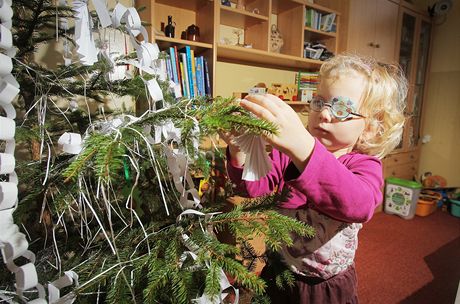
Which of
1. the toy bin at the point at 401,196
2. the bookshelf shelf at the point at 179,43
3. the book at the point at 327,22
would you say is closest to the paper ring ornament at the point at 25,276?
the bookshelf shelf at the point at 179,43

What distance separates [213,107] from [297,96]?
2.16 m

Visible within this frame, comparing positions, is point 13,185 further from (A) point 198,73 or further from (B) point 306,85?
(B) point 306,85

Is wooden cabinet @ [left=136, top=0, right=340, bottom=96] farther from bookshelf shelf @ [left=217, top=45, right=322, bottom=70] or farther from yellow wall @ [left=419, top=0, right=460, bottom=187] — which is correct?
yellow wall @ [left=419, top=0, right=460, bottom=187]

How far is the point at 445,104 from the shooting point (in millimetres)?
3152

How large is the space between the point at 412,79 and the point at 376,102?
115 inches

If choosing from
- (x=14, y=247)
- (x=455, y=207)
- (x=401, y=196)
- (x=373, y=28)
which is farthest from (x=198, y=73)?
(x=455, y=207)

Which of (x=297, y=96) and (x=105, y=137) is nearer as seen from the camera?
(x=105, y=137)

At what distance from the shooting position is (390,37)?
8.63 ft

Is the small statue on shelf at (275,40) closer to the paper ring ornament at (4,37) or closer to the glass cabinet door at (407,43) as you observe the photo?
the glass cabinet door at (407,43)

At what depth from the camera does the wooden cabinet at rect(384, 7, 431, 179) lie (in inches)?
112

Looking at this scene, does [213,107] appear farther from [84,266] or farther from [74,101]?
[74,101]

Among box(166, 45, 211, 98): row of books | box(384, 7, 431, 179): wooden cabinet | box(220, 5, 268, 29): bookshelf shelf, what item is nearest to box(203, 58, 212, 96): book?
box(166, 45, 211, 98): row of books

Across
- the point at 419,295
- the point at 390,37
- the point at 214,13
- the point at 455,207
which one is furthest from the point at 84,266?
the point at 455,207

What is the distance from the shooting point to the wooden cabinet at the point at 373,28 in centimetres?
229
